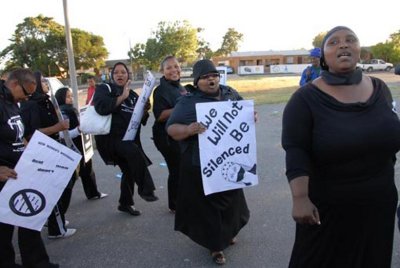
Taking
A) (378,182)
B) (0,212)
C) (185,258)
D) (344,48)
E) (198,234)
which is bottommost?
(185,258)

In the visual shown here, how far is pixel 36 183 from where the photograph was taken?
3.67 meters

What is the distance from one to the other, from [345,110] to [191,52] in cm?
5431

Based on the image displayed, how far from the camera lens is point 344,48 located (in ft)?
8.00

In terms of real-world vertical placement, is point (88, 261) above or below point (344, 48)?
below

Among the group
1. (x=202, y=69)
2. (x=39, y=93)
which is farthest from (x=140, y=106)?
(x=202, y=69)

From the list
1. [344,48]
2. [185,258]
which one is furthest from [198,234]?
[344,48]

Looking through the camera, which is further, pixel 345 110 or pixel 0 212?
pixel 0 212

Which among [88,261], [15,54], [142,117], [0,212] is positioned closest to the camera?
[0,212]

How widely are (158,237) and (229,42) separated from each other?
115m

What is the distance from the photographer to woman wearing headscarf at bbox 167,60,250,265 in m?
3.89

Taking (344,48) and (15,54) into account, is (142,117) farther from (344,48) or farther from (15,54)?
(15,54)

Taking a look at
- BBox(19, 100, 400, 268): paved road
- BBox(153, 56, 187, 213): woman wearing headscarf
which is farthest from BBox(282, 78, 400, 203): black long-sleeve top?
A: BBox(153, 56, 187, 213): woman wearing headscarf

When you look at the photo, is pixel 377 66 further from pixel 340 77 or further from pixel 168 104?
pixel 340 77

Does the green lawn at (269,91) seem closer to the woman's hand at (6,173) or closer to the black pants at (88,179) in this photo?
the black pants at (88,179)
